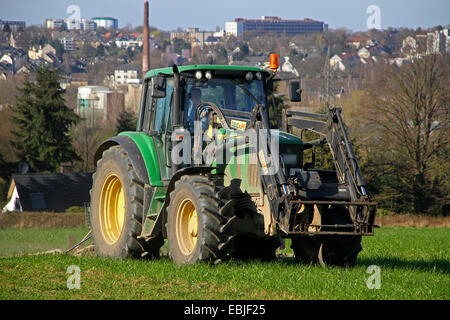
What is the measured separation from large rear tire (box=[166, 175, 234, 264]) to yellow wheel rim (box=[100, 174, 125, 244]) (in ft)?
8.19

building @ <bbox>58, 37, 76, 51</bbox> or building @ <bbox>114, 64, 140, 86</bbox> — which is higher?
building @ <bbox>58, 37, 76, 51</bbox>

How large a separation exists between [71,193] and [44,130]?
5554mm

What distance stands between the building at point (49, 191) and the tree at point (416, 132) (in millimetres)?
23066

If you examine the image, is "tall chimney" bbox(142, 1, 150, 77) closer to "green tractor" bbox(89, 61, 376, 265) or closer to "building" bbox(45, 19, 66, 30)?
"building" bbox(45, 19, 66, 30)

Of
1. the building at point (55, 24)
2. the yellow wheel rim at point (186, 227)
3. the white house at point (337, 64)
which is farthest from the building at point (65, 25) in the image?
the yellow wheel rim at point (186, 227)

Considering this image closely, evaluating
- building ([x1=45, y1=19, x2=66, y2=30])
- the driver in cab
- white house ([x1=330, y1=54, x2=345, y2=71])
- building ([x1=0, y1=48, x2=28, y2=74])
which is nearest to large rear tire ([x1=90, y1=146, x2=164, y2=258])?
the driver in cab

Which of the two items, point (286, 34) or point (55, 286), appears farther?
point (286, 34)

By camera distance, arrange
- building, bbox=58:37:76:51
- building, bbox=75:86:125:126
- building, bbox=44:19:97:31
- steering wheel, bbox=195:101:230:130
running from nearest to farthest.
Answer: steering wheel, bbox=195:101:230:130 < building, bbox=75:86:125:126 < building, bbox=58:37:76:51 < building, bbox=44:19:97:31

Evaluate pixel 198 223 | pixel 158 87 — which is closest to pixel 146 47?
pixel 158 87

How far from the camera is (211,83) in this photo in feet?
40.1

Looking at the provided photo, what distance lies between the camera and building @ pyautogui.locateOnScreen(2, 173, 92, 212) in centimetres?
5719

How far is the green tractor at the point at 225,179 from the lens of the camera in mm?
10547
